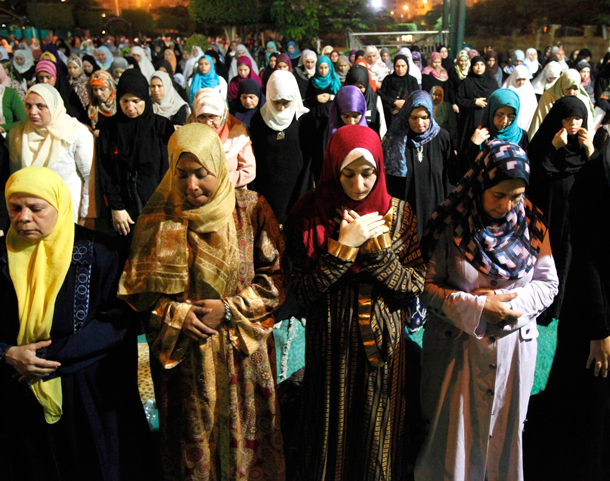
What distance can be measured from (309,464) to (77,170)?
2.76m

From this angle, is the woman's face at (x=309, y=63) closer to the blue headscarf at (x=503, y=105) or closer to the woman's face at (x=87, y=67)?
the woman's face at (x=87, y=67)

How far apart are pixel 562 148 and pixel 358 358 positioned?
2.41 m

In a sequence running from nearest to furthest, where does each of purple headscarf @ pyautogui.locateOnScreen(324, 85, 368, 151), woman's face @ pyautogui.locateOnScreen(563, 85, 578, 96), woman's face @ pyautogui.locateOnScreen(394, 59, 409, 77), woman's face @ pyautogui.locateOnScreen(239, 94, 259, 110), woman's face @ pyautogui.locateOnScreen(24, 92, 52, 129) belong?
woman's face @ pyautogui.locateOnScreen(24, 92, 52, 129) → purple headscarf @ pyautogui.locateOnScreen(324, 85, 368, 151) → woman's face @ pyautogui.locateOnScreen(563, 85, 578, 96) → woman's face @ pyautogui.locateOnScreen(239, 94, 259, 110) → woman's face @ pyautogui.locateOnScreen(394, 59, 409, 77)

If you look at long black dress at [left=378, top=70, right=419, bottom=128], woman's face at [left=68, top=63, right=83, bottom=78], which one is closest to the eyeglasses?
long black dress at [left=378, top=70, right=419, bottom=128]

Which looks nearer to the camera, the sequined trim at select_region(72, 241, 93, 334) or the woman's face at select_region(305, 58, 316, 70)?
the sequined trim at select_region(72, 241, 93, 334)

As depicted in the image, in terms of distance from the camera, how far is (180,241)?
1.86 meters

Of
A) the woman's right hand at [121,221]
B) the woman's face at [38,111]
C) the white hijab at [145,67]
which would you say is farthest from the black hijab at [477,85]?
the white hijab at [145,67]

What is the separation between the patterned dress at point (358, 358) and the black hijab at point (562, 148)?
1.97 meters

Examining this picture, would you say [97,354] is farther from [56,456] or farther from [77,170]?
[77,170]

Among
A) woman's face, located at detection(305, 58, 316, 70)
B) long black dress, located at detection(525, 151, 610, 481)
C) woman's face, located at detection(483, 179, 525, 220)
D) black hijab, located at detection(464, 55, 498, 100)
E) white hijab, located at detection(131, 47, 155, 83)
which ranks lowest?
long black dress, located at detection(525, 151, 610, 481)

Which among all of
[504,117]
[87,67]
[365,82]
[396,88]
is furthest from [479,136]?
[87,67]

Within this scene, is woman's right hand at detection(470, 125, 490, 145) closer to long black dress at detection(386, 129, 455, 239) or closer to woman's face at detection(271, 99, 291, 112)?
long black dress at detection(386, 129, 455, 239)

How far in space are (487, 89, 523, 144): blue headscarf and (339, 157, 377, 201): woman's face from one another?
7.42ft

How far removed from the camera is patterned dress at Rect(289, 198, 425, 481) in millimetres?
1924
